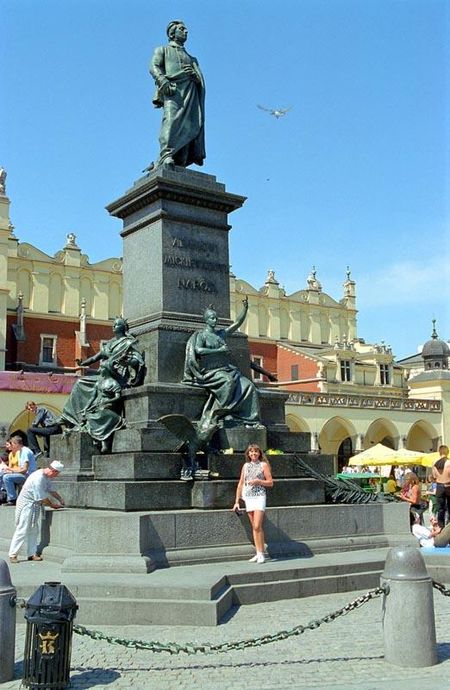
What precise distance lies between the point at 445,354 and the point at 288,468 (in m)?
55.7

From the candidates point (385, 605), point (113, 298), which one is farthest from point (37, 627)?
point (113, 298)

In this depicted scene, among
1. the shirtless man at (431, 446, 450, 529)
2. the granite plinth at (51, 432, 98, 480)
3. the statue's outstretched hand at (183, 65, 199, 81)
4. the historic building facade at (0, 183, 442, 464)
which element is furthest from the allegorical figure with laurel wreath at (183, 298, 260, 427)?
the historic building facade at (0, 183, 442, 464)

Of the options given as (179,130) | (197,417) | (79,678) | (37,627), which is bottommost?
(79,678)

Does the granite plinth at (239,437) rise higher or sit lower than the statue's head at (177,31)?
lower

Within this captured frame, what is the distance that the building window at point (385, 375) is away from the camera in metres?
61.6

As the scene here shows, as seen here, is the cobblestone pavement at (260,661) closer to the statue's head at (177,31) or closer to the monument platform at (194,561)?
the monument platform at (194,561)

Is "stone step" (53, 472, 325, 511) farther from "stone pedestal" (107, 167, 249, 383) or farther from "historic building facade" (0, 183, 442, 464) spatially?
"historic building facade" (0, 183, 442, 464)

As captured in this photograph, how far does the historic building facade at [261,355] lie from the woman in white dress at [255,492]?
29.6 m

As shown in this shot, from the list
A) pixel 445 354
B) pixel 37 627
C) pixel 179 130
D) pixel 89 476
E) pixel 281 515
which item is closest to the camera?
pixel 37 627

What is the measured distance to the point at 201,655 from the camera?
5.87 meters

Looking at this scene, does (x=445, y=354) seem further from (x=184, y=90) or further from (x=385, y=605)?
(x=385, y=605)

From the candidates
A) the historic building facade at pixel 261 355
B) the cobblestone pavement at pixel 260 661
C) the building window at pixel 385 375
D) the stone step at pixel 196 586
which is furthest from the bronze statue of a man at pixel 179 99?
the building window at pixel 385 375

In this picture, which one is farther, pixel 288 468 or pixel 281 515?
pixel 288 468

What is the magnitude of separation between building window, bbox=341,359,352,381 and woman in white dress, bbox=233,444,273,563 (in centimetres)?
5076
